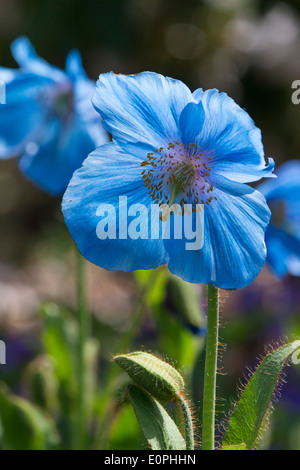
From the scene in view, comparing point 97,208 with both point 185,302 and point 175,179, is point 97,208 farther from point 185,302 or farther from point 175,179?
point 185,302

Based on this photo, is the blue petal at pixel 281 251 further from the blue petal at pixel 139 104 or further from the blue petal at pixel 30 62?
the blue petal at pixel 30 62

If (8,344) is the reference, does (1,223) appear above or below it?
above

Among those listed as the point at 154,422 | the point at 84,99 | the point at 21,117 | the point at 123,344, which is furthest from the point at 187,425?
the point at 21,117

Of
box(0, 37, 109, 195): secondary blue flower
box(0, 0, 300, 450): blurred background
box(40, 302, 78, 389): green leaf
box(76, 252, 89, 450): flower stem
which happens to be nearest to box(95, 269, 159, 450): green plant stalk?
box(76, 252, 89, 450): flower stem

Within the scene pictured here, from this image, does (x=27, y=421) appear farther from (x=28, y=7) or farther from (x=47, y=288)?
(x=28, y=7)
